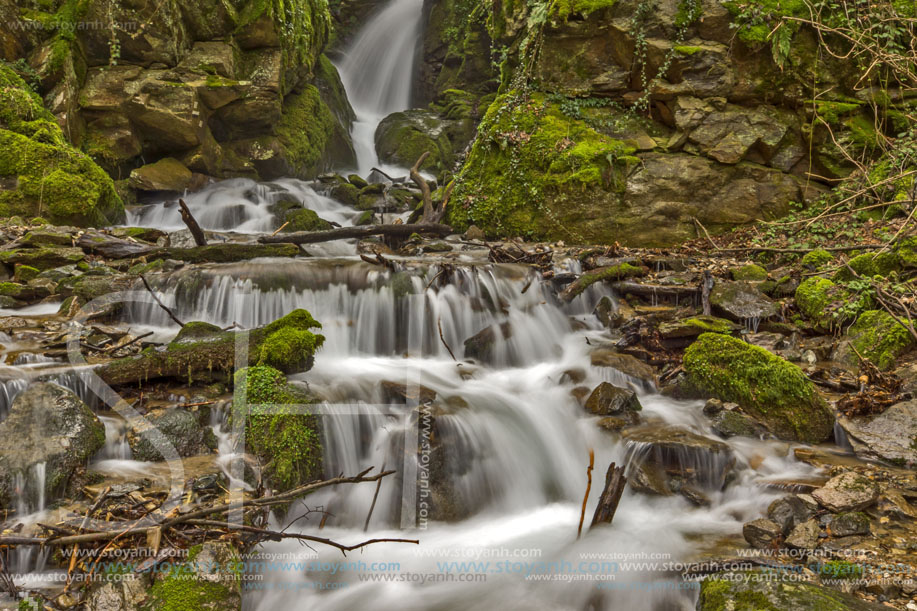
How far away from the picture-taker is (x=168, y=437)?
367 cm

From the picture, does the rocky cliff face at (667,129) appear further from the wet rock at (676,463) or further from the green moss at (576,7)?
the wet rock at (676,463)

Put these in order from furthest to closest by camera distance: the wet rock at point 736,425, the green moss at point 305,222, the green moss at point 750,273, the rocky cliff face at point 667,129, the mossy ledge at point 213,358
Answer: the green moss at point 305,222
the rocky cliff face at point 667,129
the green moss at point 750,273
the wet rock at point 736,425
the mossy ledge at point 213,358

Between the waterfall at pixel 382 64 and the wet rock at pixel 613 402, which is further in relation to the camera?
the waterfall at pixel 382 64

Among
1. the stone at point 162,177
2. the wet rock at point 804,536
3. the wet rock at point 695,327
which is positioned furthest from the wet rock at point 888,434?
the stone at point 162,177

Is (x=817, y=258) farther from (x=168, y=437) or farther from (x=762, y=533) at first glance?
(x=168, y=437)

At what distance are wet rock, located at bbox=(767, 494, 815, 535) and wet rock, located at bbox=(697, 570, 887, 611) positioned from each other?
729 millimetres

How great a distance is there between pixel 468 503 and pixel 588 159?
7.52m

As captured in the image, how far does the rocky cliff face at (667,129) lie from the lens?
9.27 m

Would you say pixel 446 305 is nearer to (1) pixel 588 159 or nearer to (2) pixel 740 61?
(1) pixel 588 159

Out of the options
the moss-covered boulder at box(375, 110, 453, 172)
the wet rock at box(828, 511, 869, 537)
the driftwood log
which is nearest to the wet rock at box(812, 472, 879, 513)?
the wet rock at box(828, 511, 869, 537)

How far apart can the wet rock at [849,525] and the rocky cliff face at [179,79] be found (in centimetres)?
1349

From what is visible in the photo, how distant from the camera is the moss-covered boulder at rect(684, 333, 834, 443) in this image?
4.30 metres

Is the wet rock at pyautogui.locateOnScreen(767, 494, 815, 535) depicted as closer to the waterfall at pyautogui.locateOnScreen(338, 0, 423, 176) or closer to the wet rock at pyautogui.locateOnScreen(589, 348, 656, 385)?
the wet rock at pyautogui.locateOnScreen(589, 348, 656, 385)

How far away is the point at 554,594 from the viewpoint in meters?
3.13
